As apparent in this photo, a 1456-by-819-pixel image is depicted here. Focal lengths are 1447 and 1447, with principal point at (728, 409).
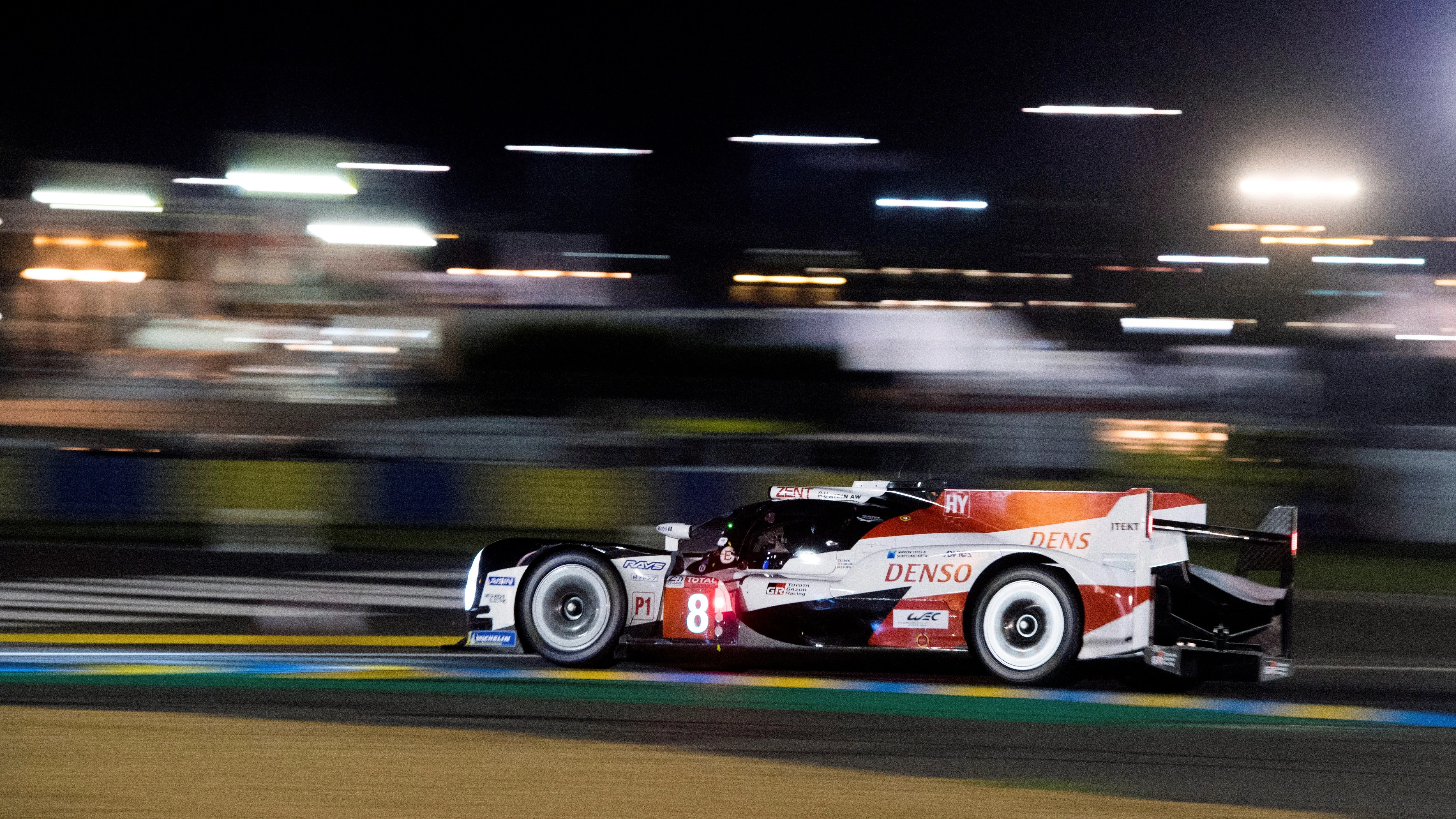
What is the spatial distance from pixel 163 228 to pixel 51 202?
5.72 ft

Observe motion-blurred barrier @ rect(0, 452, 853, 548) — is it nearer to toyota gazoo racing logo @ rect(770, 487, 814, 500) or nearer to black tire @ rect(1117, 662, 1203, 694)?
toyota gazoo racing logo @ rect(770, 487, 814, 500)

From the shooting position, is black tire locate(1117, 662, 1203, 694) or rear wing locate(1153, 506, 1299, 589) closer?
rear wing locate(1153, 506, 1299, 589)

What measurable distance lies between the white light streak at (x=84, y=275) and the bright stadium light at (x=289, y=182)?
83.1 inches

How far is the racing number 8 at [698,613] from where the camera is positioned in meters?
7.55

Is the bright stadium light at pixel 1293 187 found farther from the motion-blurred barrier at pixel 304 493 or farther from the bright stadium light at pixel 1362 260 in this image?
the motion-blurred barrier at pixel 304 493

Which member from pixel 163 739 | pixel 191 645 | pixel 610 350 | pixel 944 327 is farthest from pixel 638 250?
pixel 163 739

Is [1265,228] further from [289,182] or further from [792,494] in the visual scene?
[792,494]

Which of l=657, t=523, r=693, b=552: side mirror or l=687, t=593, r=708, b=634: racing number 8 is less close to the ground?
l=657, t=523, r=693, b=552: side mirror

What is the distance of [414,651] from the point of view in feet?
28.1

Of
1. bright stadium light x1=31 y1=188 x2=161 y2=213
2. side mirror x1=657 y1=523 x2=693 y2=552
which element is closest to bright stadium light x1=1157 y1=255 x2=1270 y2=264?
bright stadium light x1=31 y1=188 x2=161 y2=213

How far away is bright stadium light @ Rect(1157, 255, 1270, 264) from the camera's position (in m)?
32.0

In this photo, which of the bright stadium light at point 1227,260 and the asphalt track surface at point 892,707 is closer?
the asphalt track surface at point 892,707

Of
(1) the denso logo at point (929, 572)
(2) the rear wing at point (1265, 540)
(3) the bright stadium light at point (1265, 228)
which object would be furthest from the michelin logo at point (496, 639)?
(3) the bright stadium light at point (1265, 228)

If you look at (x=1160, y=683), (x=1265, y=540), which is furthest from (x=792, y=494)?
(x=1265, y=540)
